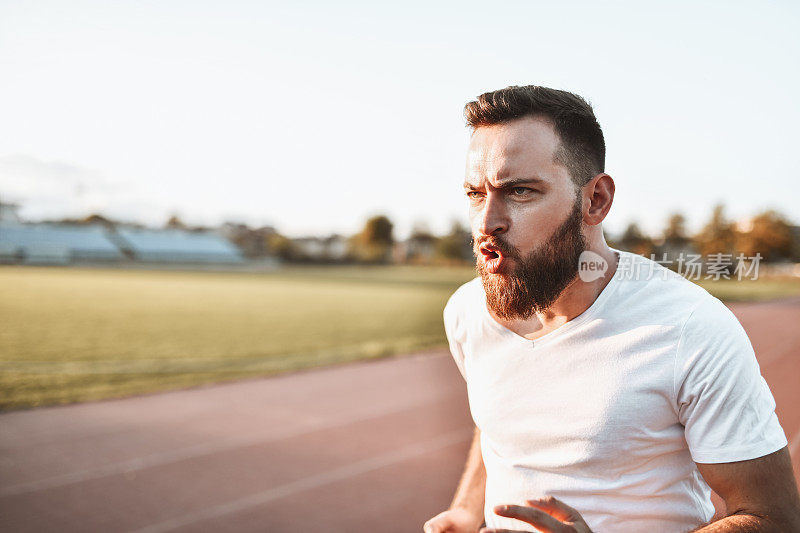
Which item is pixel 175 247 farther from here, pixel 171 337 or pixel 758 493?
pixel 758 493

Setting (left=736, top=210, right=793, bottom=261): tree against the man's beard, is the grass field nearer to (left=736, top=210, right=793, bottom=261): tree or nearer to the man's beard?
(left=736, top=210, right=793, bottom=261): tree

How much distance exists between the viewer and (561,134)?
4.84 feet

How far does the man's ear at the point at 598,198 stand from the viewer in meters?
1.55

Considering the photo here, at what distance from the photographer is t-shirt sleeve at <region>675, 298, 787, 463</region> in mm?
1266

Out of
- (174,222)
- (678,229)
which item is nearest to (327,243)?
(174,222)

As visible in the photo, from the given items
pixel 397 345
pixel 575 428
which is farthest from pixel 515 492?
pixel 397 345

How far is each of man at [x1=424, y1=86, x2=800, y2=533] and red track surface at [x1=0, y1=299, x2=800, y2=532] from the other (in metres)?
1.91

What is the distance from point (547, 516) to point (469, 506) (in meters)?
0.63

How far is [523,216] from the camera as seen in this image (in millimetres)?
1481

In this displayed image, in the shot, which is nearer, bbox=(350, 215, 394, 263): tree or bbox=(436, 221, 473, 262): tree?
bbox=(436, 221, 473, 262): tree

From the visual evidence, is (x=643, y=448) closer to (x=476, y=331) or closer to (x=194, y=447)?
(x=476, y=331)

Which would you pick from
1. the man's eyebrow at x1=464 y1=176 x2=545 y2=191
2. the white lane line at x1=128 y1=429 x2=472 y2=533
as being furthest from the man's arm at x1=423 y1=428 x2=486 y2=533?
the white lane line at x1=128 y1=429 x2=472 y2=533

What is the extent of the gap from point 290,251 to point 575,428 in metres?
77.9

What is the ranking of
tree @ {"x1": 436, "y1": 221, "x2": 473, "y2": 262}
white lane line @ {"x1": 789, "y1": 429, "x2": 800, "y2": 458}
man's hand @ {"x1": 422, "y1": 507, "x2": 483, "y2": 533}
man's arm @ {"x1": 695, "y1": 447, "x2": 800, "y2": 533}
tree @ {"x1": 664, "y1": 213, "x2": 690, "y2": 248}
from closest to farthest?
man's arm @ {"x1": 695, "y1": 447, "x2": 800, "y2": 533} < man's hand @ {"x1": 422, "y1": 507, "x2": 483, "y2": 533} < tree @ {"x1": 664, "y1": 213, "x2": 690, "y2": 248} < white lane line @ {"x1": 789, "y1": 429, "x2": 800, "y2": 458} < tree @ {"x1": 436, "y1": 221, "x2": 473, "y2": 262}
